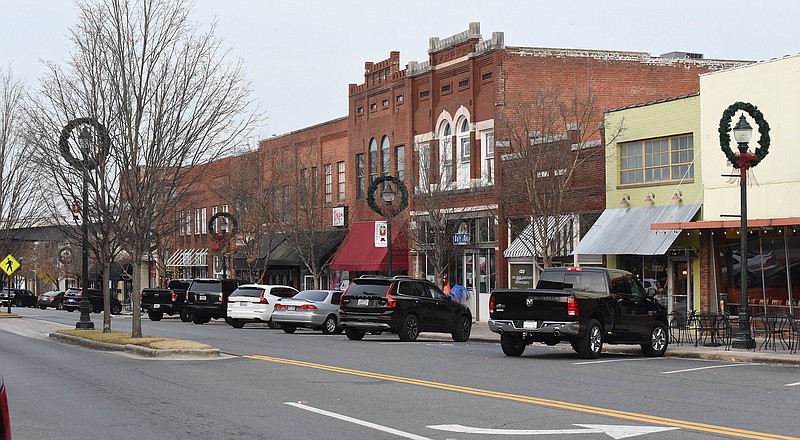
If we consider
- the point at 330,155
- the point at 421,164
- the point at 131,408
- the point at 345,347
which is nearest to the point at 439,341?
the point at 345,347

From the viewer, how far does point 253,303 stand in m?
37.4

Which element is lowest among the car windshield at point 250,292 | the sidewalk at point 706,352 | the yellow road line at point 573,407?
the sidewalk at point 706,352

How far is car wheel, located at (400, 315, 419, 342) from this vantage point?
2769 cm

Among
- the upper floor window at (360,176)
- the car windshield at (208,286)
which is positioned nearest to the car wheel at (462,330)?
the car windshield at (208,286)

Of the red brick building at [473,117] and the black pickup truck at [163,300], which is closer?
→ the red brick building at [473,117]

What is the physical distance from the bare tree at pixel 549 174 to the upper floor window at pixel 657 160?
834 mm

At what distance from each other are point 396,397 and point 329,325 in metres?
19.4

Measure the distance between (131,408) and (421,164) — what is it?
28.9 m

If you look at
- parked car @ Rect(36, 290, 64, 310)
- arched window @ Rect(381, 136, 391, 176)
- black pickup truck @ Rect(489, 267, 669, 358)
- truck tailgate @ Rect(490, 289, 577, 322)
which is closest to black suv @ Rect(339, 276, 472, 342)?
black pickup truck @ Rect(489, 267, 669, 358)

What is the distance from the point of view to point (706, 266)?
29.2 m

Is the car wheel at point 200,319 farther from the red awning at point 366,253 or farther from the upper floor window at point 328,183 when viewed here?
the upper floor window at point 328,183

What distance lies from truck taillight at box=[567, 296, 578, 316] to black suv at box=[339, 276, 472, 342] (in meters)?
7.61

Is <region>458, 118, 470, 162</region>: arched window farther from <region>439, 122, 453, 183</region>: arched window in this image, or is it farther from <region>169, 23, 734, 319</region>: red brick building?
<region>439, 122, 453, 183</region>: arched window

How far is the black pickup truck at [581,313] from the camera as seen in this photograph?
20891 mm
